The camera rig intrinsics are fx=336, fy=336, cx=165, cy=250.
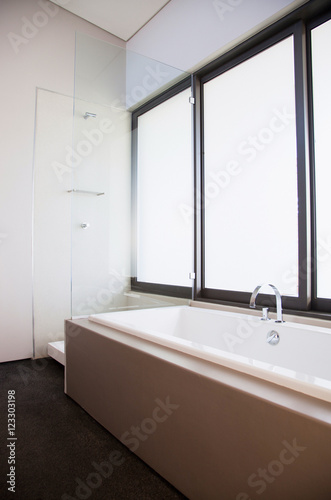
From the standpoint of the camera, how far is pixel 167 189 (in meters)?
2.89

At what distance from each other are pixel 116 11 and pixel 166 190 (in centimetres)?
184

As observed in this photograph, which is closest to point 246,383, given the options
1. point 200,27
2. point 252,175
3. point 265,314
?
point 265,314

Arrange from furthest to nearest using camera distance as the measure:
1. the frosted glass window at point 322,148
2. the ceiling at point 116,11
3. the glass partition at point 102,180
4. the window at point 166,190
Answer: the ceiling at point 116,11, the window at point 166,190, the glass partition at point 102,180, the frosted glass window at point 322,148

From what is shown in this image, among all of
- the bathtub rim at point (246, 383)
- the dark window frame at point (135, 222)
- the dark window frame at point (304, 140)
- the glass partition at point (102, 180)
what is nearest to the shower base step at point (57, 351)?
the glass partition at point (102, 180)

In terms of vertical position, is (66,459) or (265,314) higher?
(265,314)

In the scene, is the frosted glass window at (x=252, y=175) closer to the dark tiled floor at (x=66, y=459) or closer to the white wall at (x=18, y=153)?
the dark tiled floor at (x=66, y=459)

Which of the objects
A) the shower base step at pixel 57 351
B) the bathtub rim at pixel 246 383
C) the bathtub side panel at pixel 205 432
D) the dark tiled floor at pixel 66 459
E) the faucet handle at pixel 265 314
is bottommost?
the dark tiled floor at pixel 66 459

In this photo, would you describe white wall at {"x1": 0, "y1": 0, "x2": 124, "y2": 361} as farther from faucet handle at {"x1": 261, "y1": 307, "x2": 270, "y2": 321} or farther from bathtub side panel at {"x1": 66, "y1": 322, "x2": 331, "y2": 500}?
faucet handle at {"x1": 261, "y1": 307, "x2": 270, "y2": 321}

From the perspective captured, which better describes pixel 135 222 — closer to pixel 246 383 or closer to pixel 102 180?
pixel 102 180

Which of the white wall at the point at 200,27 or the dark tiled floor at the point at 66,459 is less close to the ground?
the white wall at the point at 200,27

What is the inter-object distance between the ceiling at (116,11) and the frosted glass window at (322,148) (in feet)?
5.58

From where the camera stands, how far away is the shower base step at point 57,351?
261 centimetres

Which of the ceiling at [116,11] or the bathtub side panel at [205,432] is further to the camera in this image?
the ceiling at [116,11]

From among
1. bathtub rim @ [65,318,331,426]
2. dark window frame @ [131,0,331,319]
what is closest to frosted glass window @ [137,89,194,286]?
dark window frame @ [131,0,331,319]
